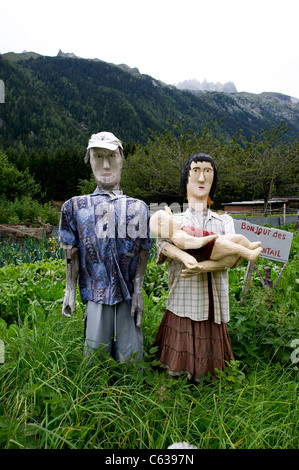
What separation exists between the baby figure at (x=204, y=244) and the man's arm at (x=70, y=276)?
20.4 inches

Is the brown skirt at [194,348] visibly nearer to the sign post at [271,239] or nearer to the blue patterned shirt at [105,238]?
the blue patterned shirt at [105,238]

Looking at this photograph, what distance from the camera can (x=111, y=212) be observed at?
177 cm

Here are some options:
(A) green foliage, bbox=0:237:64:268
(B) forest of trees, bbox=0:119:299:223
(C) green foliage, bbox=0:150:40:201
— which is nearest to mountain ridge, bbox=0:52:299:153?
(B) forest of trees, bbox=0:119:299:223

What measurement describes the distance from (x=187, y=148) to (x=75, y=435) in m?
15.3

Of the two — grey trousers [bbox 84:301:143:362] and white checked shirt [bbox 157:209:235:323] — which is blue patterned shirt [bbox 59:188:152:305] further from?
white checked shirt [bbox 157:209:235:323]

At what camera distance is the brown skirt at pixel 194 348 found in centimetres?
188

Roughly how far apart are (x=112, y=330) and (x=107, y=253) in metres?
0.51

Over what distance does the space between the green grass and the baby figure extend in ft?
2.34

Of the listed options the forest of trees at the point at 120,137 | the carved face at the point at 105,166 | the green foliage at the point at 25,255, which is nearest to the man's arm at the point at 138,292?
the carved face at the point at 105,166

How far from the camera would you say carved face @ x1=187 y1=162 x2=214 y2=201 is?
6.14 feet

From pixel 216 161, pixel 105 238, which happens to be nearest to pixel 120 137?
pixel 216 161

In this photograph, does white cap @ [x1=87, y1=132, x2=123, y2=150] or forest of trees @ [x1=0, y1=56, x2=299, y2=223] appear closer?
white cap @ [x1=87, y1=132, x2=123, y2=150]

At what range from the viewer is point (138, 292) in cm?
183

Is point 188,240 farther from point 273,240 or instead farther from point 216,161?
point 216,161
